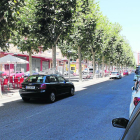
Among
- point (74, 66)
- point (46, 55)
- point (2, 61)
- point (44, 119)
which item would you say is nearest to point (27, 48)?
point (2, 61)

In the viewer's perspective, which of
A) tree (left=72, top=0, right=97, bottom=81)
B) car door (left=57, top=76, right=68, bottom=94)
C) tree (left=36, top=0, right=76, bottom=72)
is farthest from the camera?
tree (left=72, top=0, right=97, bottom=81)

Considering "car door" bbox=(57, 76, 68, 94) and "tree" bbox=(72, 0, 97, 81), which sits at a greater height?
"tree" bbox=(72, 0, 97, 81)

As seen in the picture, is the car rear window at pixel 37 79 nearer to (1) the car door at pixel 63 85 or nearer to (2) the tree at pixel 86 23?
(1) the car door at pixel 63 85

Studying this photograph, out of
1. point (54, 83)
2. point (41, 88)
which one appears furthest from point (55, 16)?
point (41, 88)

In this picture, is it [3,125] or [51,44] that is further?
[51,44]

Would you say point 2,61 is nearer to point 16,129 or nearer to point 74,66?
point 16,129

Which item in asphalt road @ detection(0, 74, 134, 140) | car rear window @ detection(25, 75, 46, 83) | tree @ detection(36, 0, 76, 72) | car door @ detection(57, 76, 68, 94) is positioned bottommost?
asphalt road @ detection(0, 74, 134, 140)

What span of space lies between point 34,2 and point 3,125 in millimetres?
12298

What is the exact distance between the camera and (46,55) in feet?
154

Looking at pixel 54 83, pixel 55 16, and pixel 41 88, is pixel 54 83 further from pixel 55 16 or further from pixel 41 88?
pixel 55 16

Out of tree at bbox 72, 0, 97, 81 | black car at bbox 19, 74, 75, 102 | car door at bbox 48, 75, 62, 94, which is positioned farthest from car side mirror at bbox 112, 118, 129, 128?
tree at bbox 72, 0, 97, 81

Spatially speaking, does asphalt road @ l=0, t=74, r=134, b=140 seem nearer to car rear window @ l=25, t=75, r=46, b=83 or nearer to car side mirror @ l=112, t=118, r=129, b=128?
car side mirror @ l=112, t=118, r=129, b=128

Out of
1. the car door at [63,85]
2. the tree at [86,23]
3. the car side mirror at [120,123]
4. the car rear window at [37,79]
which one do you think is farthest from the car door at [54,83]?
the tree at [86,23]

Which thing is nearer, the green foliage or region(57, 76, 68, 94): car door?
region(57, 76, 68, 94): car door
